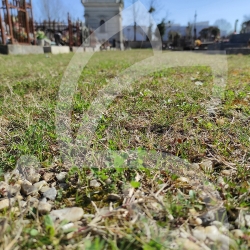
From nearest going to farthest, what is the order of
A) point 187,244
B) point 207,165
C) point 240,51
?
point 187,244
point 207,165
point 240,51

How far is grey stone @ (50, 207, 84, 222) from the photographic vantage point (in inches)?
36.7

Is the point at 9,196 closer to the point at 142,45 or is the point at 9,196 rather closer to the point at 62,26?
the point at 62,26

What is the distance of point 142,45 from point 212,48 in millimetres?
17694

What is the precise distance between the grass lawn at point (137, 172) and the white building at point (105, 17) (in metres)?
30.8

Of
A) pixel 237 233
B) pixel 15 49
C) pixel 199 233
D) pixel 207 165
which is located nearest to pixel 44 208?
pixel 199 233

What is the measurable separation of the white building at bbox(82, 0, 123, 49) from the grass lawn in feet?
101

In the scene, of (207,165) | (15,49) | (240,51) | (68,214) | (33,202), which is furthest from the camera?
(240,51)

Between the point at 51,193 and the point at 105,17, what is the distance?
38270 millimetres

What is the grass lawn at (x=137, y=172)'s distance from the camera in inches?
33.4

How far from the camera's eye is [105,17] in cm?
3600

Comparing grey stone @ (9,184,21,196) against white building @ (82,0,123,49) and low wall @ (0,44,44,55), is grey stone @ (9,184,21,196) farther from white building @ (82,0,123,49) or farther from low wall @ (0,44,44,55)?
white building @ (82,0,123,49)

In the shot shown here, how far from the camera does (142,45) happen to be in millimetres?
35594

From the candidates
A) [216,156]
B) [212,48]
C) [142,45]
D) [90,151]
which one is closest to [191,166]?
[216,156]

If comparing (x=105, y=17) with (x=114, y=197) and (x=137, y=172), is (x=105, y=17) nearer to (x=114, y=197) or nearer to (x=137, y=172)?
(x=137, y=172)
